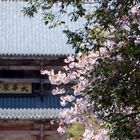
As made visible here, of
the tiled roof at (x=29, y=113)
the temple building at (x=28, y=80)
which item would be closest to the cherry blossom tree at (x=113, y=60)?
the tiled roof at (x=29, y=113)

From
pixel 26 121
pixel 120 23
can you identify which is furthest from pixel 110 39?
pixel 26 121

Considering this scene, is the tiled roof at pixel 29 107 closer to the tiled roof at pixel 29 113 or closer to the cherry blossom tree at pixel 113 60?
the tiled roof at pixel 29 113

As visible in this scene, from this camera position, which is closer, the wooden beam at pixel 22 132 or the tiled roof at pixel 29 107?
the tiled roof at pixel 29 107

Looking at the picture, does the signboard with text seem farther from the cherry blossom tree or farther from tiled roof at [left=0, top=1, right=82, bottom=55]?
the cherry blossom tree

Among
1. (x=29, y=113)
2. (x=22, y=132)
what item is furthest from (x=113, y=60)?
(x=22, y=132)

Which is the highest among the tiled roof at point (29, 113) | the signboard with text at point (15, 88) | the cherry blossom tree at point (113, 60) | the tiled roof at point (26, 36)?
the tiled roof at point (26, 36)

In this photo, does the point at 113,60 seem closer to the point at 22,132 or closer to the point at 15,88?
the point at 22,132

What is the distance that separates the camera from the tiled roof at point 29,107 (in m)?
12.8

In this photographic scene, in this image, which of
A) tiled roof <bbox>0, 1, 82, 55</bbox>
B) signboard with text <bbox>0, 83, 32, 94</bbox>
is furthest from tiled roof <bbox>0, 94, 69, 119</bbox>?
tiled roof <bbox>0, 1, 82, 55</bbox>

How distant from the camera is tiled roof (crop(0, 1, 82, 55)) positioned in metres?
14.9

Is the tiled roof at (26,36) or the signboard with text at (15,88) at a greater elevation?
the tiled roof at (26,36)

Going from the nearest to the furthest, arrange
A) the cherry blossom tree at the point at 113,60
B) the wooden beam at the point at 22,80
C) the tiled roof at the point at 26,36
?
the cherry blossom tree at the point at 113,60, the wooden beam at the point at 22,80, the tiled roof at the point at 26,36

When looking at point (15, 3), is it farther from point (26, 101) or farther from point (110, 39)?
point (110, 39)

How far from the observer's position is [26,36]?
15.9 metres
